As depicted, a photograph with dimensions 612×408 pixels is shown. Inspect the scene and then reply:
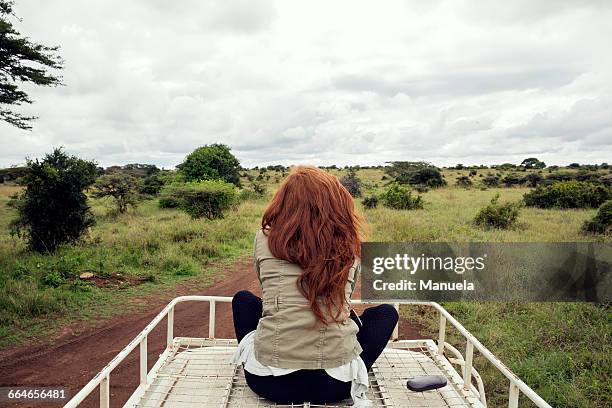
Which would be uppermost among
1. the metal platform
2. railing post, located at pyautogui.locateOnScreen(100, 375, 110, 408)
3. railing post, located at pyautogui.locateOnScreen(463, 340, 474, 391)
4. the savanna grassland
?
railing post, located at pyautogui.locateOnScreen(100, 375, 110, 408)

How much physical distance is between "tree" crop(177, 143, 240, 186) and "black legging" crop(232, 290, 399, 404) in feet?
63.9

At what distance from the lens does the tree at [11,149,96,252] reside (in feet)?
31.7

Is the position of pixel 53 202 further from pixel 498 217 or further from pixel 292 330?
pixel 498 217

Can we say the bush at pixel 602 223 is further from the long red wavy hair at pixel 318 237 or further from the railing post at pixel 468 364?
the long red wavy hair at pixel 318 237

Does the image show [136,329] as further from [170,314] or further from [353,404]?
[353,404]

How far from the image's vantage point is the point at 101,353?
5352 mm

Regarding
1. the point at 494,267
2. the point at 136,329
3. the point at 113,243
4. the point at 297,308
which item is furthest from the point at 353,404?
the point at 113,243

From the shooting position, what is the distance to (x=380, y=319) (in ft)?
8.89

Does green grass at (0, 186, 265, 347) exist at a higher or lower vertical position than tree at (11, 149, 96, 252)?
lower

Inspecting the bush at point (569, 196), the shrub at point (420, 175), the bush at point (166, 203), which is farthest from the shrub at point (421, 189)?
the bush at point (166, 203)

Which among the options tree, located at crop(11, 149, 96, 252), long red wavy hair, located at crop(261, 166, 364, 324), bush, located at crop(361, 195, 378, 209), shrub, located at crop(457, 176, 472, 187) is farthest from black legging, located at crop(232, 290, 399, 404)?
shrub, located at crop(457, 176, 472, 187)

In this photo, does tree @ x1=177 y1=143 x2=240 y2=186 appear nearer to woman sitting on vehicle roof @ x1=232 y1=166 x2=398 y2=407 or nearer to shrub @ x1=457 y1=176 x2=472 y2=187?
shrub @ x1=457 y1=176 x2=472 y2=187

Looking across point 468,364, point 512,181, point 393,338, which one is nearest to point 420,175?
point 512,181

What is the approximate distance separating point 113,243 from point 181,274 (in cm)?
287
